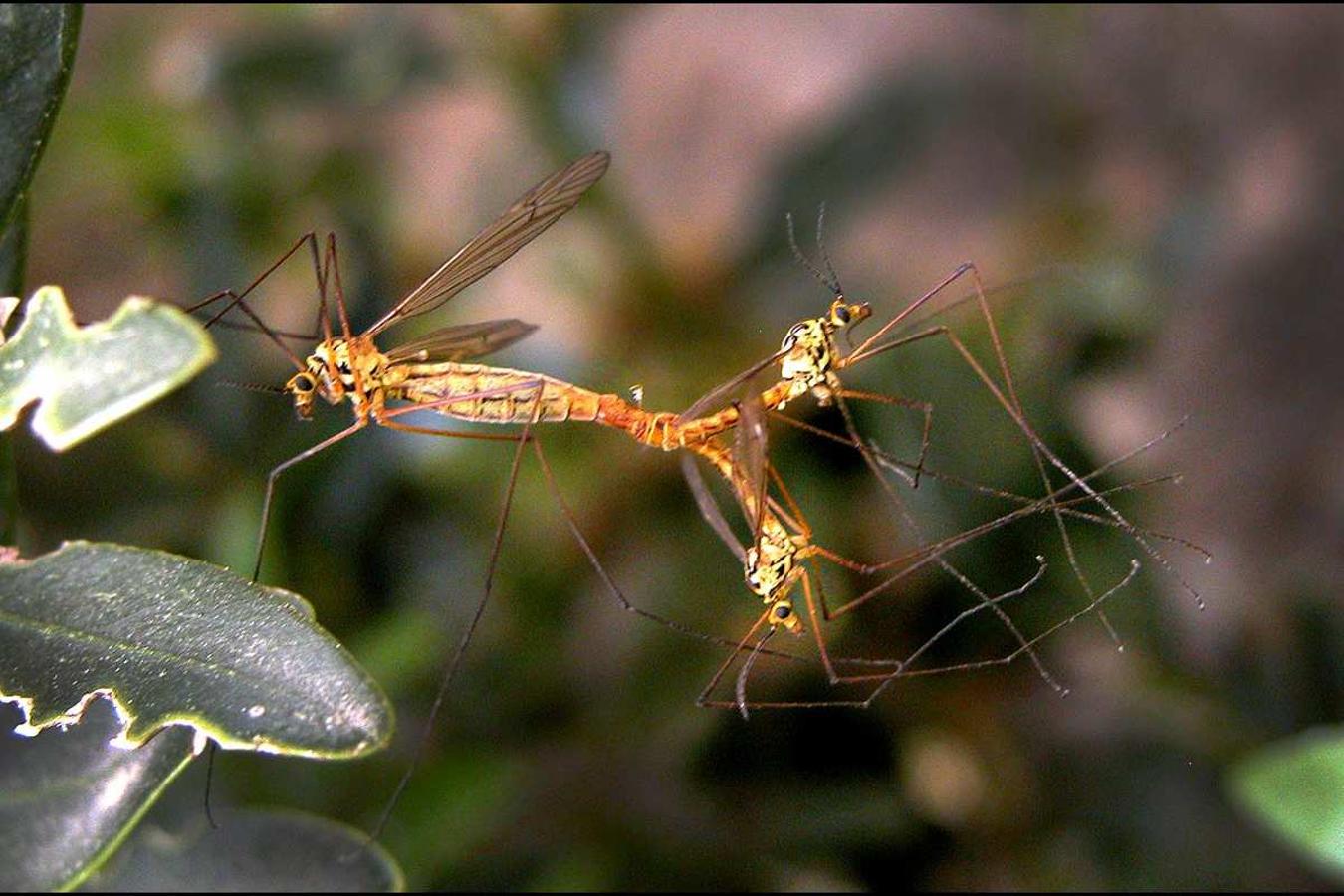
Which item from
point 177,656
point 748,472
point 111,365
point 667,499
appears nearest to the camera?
point 111,365

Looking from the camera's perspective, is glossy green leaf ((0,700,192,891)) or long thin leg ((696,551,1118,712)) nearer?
glossy green leaf ((0,700,192,891))

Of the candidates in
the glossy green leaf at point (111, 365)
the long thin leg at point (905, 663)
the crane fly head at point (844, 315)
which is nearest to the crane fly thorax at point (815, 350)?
Result: the crane fly head at point (844, 315)

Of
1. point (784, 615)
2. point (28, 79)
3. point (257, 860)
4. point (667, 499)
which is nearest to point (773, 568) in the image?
point (784, 615)

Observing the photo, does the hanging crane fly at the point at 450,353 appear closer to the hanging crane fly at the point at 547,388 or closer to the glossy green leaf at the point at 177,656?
the hanging crane fly at the point at 547,388

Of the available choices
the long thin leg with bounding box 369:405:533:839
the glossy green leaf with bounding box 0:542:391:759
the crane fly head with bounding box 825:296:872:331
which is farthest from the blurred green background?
the crane fly head with bounding box 825:296:872:331

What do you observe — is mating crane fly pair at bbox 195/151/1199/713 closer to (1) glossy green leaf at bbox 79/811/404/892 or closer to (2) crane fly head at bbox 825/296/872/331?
(2) crane fly head at bbox 825/296/872/331

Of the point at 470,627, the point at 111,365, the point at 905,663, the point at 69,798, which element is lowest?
the point at 905,663

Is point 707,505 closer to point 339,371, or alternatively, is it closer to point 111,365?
point 339,371
